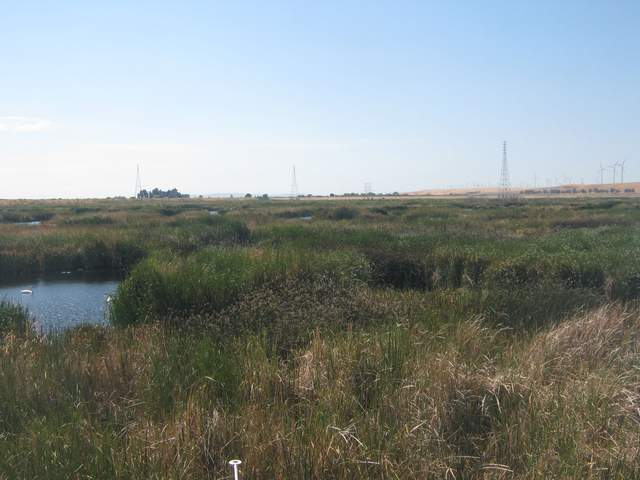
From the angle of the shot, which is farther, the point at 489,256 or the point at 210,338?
the point at 489,256

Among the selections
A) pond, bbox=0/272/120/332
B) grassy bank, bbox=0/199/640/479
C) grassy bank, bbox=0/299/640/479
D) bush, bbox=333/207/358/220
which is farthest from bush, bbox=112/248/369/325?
bush, bbox=333/207/358/220

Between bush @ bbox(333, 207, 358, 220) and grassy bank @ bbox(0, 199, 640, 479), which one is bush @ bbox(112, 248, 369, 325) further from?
bush @ bbox(333, 207, 358, 220)

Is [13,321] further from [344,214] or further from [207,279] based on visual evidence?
[344,214]

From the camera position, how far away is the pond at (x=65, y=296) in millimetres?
13650

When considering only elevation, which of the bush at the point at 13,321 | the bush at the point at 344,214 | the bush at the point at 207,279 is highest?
the bush at the point at 344,214

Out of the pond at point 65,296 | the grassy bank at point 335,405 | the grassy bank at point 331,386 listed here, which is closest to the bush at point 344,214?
the pond at point 65,296

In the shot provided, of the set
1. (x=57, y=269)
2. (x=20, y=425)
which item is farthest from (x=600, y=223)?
(x=20, y=425)

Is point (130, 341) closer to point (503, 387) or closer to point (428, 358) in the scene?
point (428, 358)

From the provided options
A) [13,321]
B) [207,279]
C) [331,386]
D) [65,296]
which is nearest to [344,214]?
[65,296]

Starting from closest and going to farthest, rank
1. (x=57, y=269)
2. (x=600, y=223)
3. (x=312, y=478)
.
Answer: (x=312, y=478)
(x=57, y=269)
(x=600, y=223)

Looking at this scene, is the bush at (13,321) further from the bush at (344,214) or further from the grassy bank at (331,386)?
the bush at (344,214)

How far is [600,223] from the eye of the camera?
30922 mm

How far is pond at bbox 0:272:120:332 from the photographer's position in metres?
13.6

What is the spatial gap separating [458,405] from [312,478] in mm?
1758
